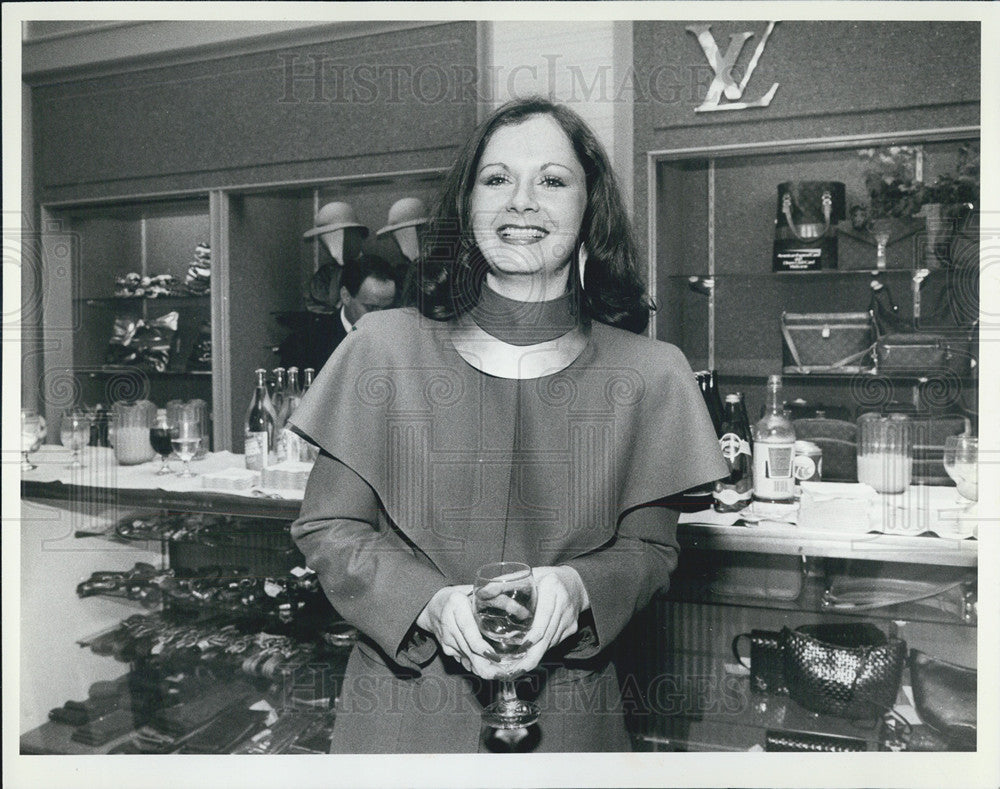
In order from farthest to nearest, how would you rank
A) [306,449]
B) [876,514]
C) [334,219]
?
1. [334,219]
2. [306,449]
3. [876,514]

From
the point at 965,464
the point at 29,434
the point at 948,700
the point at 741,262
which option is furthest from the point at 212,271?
the point at 948,700

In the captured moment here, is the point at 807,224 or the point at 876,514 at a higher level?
the point at 807,224

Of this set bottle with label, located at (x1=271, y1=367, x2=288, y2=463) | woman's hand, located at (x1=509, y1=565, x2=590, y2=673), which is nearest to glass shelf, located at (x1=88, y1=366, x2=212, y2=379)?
bottle with label, located at (x1=271, y1=367, x2=288, y2=463)

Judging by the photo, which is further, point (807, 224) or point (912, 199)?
point (807, 224)

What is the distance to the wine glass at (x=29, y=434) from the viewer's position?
144 centimetres

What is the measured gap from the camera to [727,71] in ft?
5.17

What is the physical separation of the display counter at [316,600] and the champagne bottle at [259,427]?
0.35 ft

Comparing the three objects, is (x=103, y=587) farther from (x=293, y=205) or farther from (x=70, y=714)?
(x=293, y=205)

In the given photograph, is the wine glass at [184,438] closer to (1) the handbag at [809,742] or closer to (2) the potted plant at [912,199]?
(1) the handbag at [809,742]

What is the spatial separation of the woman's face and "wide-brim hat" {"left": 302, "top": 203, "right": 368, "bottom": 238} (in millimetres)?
598

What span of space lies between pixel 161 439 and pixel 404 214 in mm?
753

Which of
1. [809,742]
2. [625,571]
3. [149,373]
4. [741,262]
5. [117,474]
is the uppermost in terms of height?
[741,262]

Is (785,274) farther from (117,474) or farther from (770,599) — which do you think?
(117,474)

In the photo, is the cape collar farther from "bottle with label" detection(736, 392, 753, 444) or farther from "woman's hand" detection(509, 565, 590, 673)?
"bottle with label" detection(736, 392, 753, 444)
